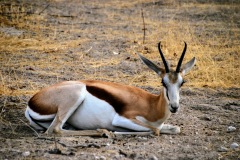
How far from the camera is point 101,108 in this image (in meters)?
6.51

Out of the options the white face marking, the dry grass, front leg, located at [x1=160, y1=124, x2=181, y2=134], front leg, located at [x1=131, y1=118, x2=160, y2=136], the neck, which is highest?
the white face marking

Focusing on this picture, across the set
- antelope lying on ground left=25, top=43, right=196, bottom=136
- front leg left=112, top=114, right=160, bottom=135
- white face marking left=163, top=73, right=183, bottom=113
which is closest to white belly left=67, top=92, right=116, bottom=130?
antelope lying on ground left=25, top=43, right=196, bottom=136

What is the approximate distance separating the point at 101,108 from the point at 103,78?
2.85 m

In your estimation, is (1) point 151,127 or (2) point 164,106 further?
(2) point 164,106

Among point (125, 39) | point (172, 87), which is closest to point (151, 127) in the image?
point (172, 87)

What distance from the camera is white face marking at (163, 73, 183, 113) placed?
247 inches

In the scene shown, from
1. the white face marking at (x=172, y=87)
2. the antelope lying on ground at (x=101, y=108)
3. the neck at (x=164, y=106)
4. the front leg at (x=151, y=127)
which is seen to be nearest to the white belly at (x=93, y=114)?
the antelope lying on ground at (x=101, y=108)

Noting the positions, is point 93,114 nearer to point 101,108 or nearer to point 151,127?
point 101,108

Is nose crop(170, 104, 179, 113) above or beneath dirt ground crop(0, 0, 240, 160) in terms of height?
above

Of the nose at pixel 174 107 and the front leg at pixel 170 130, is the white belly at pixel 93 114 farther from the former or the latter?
the nose at pixel 174 107

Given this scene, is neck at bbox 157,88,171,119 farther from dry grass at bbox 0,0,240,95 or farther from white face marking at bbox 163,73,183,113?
dry grass at bbox 0,0,240,95

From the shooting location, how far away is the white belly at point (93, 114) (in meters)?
6.52

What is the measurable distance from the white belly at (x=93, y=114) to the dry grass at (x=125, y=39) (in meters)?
1.80

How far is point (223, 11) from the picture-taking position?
656 inches
